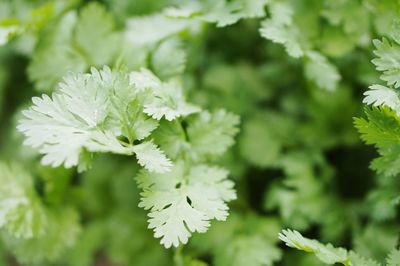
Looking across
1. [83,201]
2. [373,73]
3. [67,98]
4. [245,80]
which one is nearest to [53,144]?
[67,98]

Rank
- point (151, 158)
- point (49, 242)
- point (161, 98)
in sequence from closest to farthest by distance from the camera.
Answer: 1. point (151, 158)
2. point (161, 98)
3. point (49, 242)

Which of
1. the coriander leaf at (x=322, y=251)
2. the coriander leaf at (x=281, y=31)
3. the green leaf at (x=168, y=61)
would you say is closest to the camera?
the coriander leaf at (x=322, y=251)

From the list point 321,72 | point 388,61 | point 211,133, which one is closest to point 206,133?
point 211,133

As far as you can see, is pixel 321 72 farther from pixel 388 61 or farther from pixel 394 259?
pixel 394 259

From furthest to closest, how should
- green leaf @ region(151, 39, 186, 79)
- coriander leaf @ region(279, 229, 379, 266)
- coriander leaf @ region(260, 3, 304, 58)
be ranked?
green leaf @ region(151, 39, 186, 79) < coriander leaf @ region(260, 3, 304, 58) < coriander leaf @ region(279, 229, 379, 266)

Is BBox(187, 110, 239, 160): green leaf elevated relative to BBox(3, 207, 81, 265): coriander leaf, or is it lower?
elevated

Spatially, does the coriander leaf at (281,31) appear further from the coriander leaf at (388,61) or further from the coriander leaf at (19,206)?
the coriander leaf at (19,206)

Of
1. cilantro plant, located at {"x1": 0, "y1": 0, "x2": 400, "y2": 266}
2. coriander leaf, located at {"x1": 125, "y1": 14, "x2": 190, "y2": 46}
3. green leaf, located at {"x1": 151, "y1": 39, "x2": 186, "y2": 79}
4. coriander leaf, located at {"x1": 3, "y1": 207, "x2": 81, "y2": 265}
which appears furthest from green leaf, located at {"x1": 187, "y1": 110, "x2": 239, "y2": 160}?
coriander leaf, located at {"x1": 3, "y1": 207, "x2": 81, "y2": 265}

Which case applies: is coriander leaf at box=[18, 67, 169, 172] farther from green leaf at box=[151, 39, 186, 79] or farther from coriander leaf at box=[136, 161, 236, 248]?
green leaf at box=[151, 39, 186, 79]

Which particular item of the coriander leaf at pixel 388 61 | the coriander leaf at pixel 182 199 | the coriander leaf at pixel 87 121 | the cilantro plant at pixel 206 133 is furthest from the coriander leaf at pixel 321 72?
the coriander leaf at pixel 87 121
